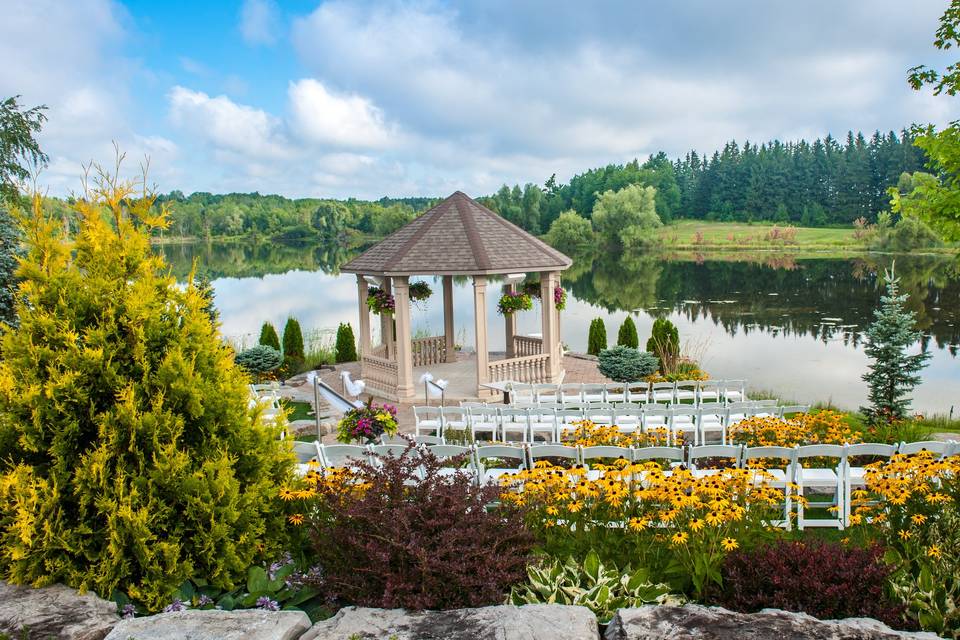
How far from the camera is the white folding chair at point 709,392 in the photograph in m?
12.2

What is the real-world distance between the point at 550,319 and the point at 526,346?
1.85 m

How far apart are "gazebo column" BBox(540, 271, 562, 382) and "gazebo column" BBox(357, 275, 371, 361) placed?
4.11 meters

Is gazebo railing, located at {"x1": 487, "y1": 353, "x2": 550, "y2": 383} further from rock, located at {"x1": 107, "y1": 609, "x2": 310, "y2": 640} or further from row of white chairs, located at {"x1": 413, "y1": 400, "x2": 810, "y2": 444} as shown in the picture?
rock, located at {"x1": 107, "y1": 609, "x2": 310, "y2": 640}

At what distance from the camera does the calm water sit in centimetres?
2125

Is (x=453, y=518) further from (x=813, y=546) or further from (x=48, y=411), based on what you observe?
(x=48, y=411)

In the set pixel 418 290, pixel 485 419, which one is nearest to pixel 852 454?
pixel 485 419

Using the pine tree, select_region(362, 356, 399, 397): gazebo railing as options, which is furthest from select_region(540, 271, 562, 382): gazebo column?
the pine tree

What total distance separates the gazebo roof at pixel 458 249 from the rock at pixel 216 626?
10.3 meters

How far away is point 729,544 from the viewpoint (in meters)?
4.68

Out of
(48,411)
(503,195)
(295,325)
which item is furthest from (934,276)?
(503,195)

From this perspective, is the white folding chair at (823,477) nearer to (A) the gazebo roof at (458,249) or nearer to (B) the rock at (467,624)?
(B) the rock at (467,624)

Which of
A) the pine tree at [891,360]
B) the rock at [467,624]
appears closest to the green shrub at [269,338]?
the pine tree at [891,360]

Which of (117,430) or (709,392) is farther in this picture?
(709,392)

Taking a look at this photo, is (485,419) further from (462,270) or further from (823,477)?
(823,477)
